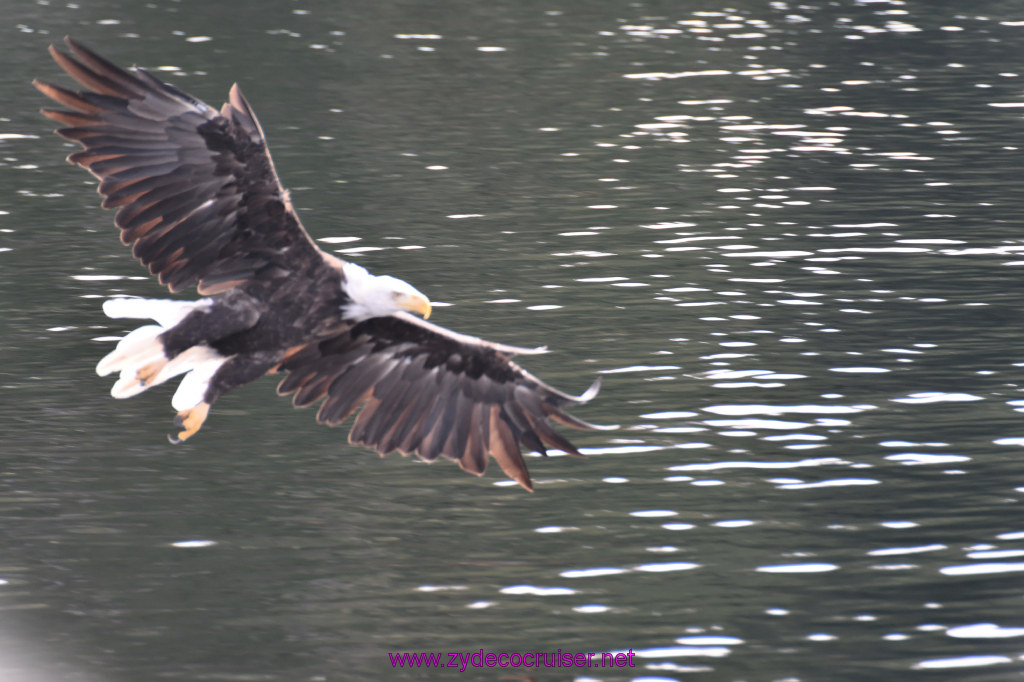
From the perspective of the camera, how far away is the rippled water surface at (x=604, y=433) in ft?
24.1

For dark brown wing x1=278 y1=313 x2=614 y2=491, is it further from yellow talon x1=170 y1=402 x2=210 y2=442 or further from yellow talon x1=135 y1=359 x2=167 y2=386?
yellow talon x1=135 y1=359 x2=167 y2=386

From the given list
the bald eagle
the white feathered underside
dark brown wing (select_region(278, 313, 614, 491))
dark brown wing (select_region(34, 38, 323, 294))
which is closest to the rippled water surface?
dark brown wing (select_region(278, 313, 614, 491))

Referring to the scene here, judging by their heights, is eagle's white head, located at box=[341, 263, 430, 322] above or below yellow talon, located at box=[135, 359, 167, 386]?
above

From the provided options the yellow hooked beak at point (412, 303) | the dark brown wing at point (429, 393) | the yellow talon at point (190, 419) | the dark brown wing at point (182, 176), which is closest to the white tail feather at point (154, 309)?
the dark brown wing at point (182, 176)

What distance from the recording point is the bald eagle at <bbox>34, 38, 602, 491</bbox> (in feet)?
24.7

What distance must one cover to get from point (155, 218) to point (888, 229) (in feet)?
31.6

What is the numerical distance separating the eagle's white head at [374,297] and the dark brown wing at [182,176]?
277mm

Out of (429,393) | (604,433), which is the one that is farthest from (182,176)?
(604,433)

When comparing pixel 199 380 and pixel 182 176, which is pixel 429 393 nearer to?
pixel 199 380

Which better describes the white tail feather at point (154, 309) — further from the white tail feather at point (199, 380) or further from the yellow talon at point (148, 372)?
the white tail feather at point (199, 380)

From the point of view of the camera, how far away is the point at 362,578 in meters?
7.95

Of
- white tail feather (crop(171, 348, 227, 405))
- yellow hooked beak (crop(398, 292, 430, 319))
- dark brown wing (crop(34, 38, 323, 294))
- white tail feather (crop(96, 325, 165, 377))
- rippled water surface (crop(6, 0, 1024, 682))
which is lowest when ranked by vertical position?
rippled water surface (crop(6, 0, 1024, 682))

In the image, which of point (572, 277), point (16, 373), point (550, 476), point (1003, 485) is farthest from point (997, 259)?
point (16, 373)

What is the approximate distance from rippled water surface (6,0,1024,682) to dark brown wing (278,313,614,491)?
1.64ft
